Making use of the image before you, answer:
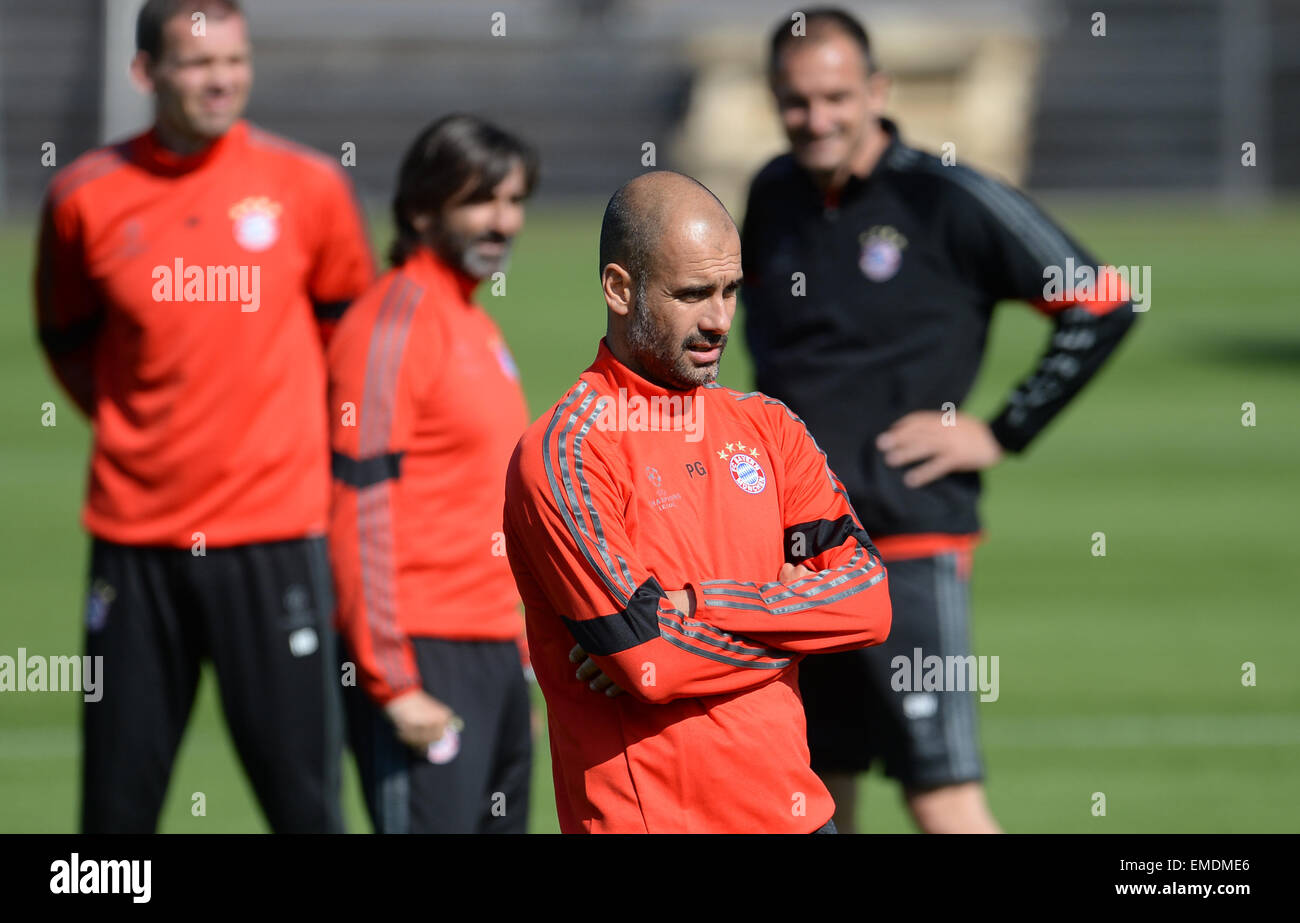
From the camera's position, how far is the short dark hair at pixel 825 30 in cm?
504

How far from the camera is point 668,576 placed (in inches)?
133

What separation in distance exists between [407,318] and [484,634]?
2.82 feet

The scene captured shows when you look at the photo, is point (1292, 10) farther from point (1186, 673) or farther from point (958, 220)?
point (958, 220)

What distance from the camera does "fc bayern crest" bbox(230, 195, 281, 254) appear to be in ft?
16.9

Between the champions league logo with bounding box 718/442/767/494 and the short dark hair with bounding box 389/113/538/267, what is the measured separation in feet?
5.40

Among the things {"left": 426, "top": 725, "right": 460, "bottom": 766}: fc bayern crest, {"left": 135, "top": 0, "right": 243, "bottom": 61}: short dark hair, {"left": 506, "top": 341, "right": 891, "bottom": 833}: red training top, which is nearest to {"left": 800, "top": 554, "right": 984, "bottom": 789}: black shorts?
{"left": 426, "top": 725, "right": 460, "bottom": 766}: fc bayern crest

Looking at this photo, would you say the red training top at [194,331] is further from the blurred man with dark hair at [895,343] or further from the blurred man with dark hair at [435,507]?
the blurred man with dark hair at [895,343]

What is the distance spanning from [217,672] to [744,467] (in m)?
2.23

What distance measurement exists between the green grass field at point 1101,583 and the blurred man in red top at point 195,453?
161 centimetres

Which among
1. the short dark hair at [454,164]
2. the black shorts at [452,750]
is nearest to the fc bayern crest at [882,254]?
the short dark hair at [454,164]

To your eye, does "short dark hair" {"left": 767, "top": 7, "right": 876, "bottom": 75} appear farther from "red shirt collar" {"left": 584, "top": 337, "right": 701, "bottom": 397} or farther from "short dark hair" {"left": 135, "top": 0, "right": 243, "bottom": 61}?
"red shirt collar" {"left": 584, "top": 337, "right": 701, "bottom": 397}

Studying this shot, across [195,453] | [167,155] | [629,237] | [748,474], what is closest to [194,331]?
[195,453]

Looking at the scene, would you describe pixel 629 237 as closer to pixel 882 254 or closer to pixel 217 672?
pixel 882 254
